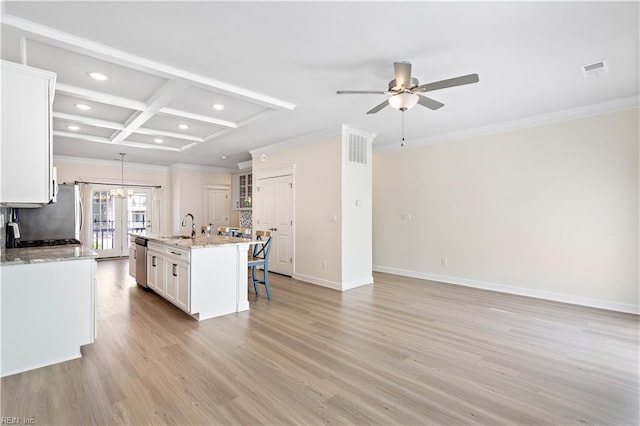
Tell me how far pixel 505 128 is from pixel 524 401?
416cm

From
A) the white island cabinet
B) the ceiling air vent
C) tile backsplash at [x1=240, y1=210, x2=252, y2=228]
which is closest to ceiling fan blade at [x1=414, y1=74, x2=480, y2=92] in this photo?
Answer: the ceiling air vent

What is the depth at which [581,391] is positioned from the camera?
225cm

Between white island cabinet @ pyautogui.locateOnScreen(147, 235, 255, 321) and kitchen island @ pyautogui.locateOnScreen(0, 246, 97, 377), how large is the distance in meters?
0.98

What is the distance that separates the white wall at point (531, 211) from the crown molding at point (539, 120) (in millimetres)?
79

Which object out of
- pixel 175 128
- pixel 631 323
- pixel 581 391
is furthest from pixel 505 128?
pixel 175 128

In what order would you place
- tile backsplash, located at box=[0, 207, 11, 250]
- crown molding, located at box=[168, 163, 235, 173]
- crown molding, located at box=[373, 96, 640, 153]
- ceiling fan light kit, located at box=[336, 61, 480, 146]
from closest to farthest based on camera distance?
ceiling fan light kit, located at box=[336, 61, 480, 146]
tile backsplash, located at box=[0, 207, 11, 250]
crown molding, located at box=[373, 96, 640, 153]
crown molding, located at box=[168, 163, 235, 173]

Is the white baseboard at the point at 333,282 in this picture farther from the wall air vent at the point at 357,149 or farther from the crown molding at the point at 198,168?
the crown molding at the point at 198,168

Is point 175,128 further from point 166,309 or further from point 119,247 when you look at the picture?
point 119,247

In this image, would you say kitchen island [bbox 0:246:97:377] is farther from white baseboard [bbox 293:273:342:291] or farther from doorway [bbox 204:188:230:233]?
doorway [bbox 204:188:230:233]

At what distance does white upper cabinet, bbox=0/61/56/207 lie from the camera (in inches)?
96.2

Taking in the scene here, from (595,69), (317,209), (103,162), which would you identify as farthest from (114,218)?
(595,69)

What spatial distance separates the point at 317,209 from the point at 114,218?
19.8 feet

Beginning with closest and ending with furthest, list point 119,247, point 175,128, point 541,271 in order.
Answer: point 541,271 < point 175,128 < point 119,247

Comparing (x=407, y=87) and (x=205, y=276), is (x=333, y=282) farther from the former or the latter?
(x=407, y=87)
